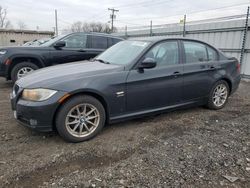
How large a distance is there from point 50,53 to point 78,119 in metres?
4.17

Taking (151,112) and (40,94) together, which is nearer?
(40,94)

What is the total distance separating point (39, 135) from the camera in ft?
11.7

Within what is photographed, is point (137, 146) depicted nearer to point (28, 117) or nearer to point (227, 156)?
point (227, 156)

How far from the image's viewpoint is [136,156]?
3.01m

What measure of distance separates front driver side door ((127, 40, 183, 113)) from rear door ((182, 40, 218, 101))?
0.17 metres

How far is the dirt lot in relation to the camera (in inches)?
100

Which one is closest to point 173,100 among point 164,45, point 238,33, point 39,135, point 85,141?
point 164,45

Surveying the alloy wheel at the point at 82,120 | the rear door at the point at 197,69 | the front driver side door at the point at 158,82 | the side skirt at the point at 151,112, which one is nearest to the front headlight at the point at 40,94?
the alloy wheel at the point at 82,120

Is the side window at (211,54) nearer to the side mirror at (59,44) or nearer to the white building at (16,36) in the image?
the side mirror at (59,44)

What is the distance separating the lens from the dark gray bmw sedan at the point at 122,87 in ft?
10.5

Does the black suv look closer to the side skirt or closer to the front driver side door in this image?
the front driver side door

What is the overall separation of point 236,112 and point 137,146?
274 cm

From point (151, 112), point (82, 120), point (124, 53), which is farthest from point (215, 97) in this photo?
point (82, 120)

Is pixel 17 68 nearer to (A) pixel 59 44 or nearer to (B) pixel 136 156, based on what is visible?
(A) pixel 59 44
